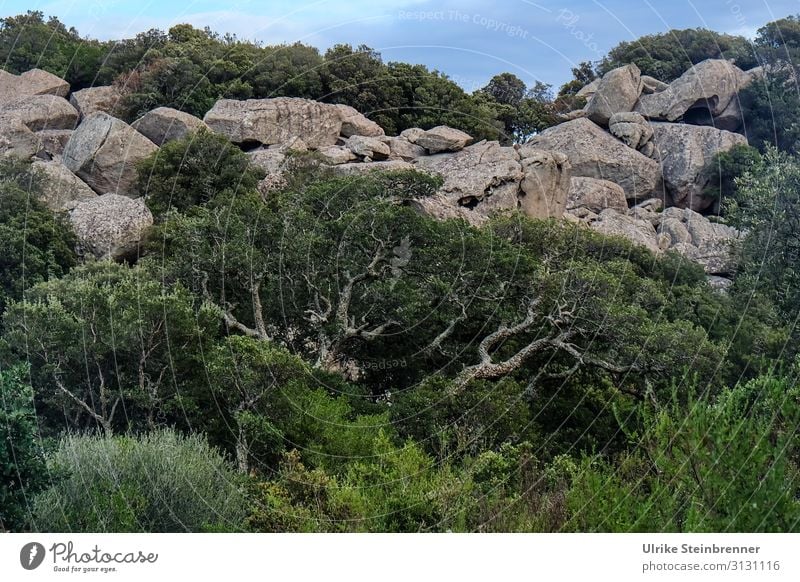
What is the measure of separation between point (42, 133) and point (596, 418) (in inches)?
1067

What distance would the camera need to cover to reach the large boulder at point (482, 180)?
2898 centimetres

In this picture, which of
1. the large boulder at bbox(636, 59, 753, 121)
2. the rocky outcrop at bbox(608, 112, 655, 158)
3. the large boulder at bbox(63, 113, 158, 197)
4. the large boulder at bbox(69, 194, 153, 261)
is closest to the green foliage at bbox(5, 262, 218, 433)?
the large boulder at bbox(69, 194, 153, 261)

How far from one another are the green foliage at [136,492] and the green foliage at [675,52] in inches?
1768

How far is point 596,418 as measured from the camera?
55.2 ft

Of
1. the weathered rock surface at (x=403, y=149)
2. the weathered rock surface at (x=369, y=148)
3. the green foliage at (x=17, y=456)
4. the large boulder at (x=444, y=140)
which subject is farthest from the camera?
the weathered rock surface at (x=403, y=149)

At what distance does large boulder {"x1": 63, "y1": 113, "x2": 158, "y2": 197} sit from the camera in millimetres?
32594

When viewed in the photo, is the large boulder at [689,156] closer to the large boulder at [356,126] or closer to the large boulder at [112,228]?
the large boulder at [356,126]

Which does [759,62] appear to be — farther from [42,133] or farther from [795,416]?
[795,416]

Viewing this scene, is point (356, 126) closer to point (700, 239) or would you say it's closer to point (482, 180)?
point (482, 180)

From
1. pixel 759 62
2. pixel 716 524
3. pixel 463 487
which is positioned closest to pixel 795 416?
pixel 716 524

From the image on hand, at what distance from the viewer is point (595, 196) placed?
37.1 meters

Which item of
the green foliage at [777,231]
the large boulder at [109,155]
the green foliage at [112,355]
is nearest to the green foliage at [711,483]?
the green foliage at [777,231]

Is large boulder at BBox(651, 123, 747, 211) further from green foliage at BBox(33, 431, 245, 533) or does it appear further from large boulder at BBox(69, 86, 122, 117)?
green foliage at BBox(33, 431, 245, 533)

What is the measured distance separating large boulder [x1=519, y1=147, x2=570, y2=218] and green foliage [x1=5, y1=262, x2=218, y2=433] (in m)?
15.6
